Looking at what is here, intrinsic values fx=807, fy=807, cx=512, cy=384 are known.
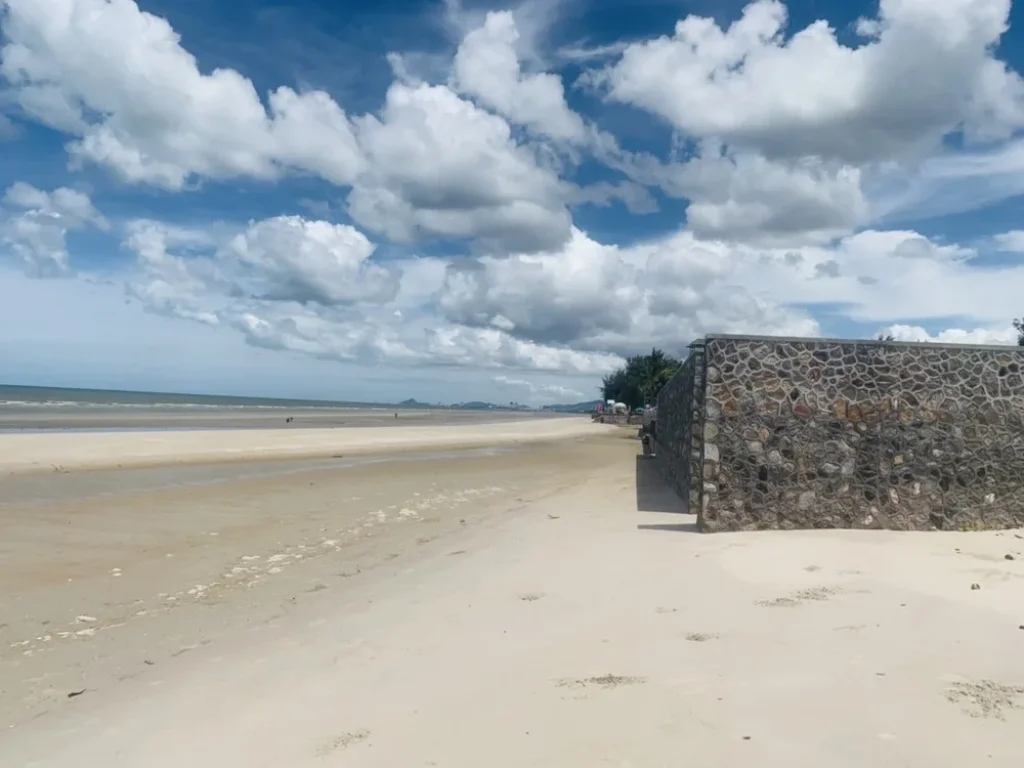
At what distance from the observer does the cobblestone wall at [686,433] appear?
1195cm

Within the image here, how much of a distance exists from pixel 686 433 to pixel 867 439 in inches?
196

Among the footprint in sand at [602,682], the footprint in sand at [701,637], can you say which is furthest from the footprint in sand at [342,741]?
the footprint in sand at [701,637]

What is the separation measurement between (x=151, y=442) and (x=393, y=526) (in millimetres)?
20539

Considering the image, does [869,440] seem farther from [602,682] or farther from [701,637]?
[602,682]

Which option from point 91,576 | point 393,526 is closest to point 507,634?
point 91,576

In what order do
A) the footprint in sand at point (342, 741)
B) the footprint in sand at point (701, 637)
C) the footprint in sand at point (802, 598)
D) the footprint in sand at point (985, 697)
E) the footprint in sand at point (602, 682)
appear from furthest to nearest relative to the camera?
1. the footprint in sand at point (802, 598)
2. the footprint in sand at point (701, 637)
3. the footprint in sand at point (602, 682)
4. the footprint in sand at point (342, 741)
5. the footprint in sand at point (985, 697)

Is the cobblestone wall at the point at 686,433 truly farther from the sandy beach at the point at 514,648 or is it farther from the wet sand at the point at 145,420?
the wet sand at the point at 145,420

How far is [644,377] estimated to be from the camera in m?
94.4

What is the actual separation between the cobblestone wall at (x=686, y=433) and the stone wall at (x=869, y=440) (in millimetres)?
629

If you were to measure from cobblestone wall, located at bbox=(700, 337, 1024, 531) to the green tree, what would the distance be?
72.4 metres

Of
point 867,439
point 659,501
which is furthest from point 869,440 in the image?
point 659,501

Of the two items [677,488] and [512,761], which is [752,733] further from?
A: [677,488]

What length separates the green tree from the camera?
8831cm

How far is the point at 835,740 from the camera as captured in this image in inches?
154
